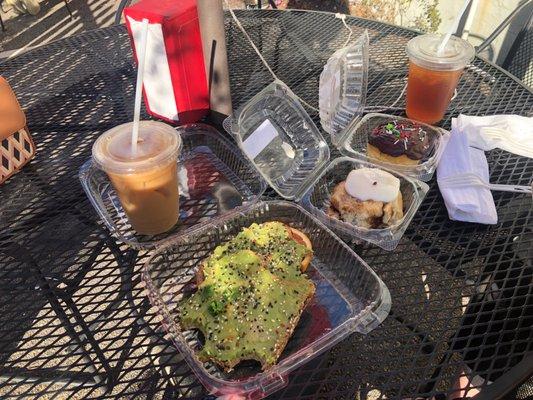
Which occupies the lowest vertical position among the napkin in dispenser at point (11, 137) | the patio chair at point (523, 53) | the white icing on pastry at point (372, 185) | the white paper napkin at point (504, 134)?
the patio chair at point (523, 53)

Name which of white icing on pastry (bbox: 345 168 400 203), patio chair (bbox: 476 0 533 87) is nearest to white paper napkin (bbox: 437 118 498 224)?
white icing on pastry (bbox: 345 168 400 203)

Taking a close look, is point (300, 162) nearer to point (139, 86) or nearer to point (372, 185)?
point (372, 185)

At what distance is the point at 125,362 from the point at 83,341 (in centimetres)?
12

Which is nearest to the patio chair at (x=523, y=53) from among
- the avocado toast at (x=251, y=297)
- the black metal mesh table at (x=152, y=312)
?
the black metal mesh table at (x=152, y=312)

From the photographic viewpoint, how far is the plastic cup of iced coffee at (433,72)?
1467mm

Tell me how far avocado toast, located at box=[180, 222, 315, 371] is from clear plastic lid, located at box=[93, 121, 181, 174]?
29cm

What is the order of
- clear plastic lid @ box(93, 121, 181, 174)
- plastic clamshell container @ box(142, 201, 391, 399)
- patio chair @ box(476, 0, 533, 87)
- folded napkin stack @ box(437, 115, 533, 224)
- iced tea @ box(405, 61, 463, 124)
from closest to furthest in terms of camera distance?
plastic clamshell container @ box(142, 201, 391, 399) < clear plastic lid @ box(93, 121, 181, 174) < folded napkin stack @ box(437, 115, 533, 224) < iced tea @ box(405, 61, 463, 124) < patio chair @ box(476, 0, 533, 87)

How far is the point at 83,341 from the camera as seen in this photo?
3.52 feet

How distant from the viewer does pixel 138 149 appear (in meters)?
1.18

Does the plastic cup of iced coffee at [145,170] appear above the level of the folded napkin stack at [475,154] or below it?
above

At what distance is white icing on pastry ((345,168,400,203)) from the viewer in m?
1.28

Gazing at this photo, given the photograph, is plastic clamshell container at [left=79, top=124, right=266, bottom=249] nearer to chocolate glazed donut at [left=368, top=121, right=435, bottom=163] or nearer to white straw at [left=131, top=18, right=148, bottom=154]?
white straw at [left=131, top=18, right=148, bottom=154]

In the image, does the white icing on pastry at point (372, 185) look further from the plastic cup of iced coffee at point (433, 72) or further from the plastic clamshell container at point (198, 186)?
the plastic cup of iced coffee at point (433, 72)

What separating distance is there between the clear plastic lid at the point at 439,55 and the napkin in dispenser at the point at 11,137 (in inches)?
50.2
